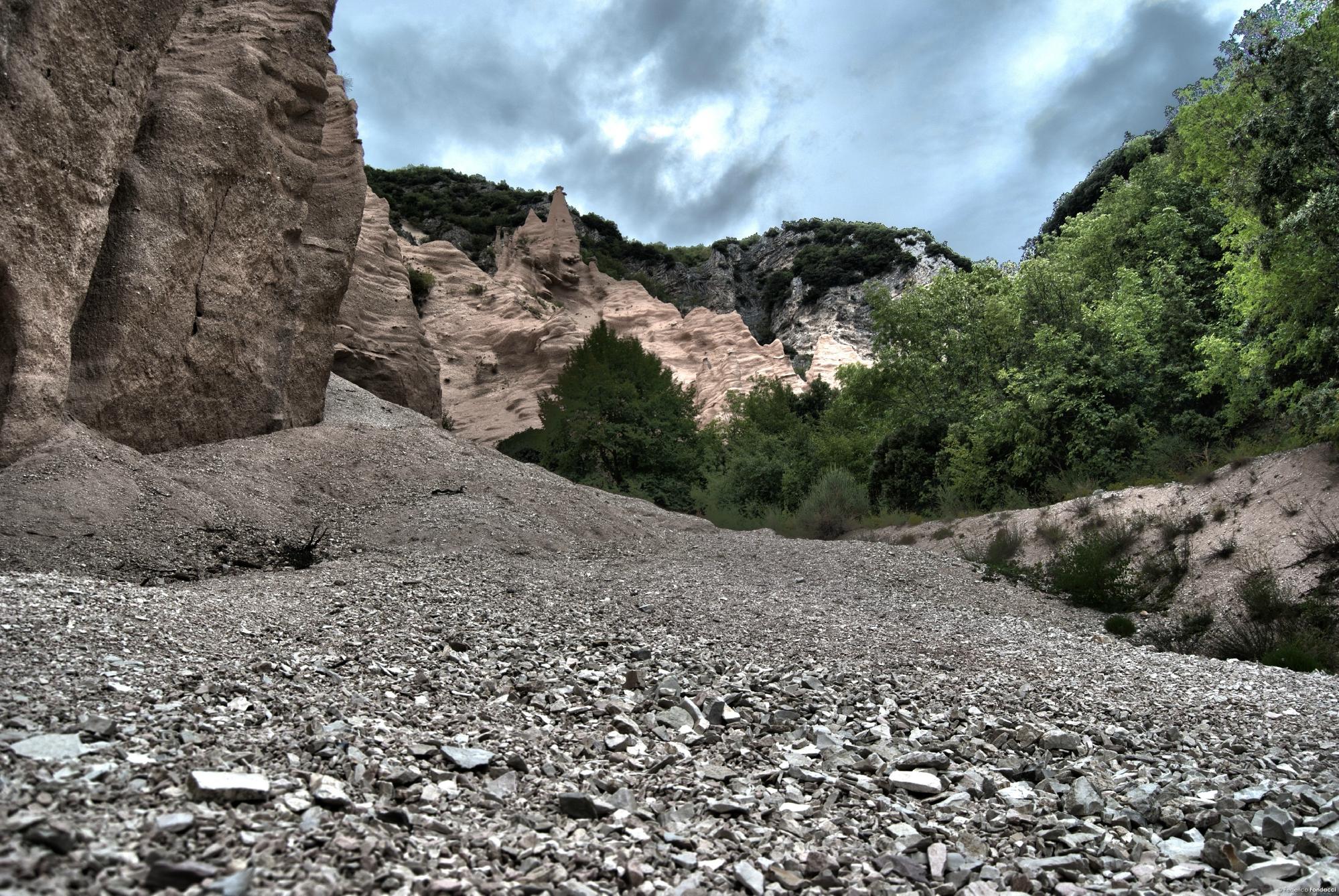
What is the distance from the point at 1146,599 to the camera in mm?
11023

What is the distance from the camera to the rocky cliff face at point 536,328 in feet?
108

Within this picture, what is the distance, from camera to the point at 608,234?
69.4 metres

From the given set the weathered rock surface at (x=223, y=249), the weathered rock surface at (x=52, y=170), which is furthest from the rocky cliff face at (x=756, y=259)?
the weathered rock surface at (x=52, y=170)

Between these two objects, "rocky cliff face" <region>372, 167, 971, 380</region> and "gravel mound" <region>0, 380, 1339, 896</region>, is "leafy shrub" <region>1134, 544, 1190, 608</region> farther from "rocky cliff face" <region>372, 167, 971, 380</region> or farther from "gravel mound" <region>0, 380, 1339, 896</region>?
"rocky cliff face" <region>372, 167, 971, 380</region>

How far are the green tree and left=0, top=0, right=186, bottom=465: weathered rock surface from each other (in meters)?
14.6

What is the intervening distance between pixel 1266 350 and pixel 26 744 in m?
16.8

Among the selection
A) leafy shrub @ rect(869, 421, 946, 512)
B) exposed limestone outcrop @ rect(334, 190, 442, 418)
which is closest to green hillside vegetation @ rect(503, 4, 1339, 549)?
leafy shrub @ rect(869, 421, 946, 512)

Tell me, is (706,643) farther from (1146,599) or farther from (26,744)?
(1146,599)

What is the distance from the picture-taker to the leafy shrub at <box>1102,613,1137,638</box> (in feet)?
30.7

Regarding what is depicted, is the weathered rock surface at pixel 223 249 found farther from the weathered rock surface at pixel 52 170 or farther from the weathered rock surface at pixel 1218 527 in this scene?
the weathered rock surface at pixel 1218 527

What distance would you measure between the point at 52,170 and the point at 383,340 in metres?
12.2

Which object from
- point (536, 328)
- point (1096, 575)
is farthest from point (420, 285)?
point (1096, 575)

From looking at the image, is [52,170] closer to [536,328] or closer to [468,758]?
[468,758]

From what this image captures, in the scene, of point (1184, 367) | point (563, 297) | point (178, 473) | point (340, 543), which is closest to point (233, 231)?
point (178, 473)
